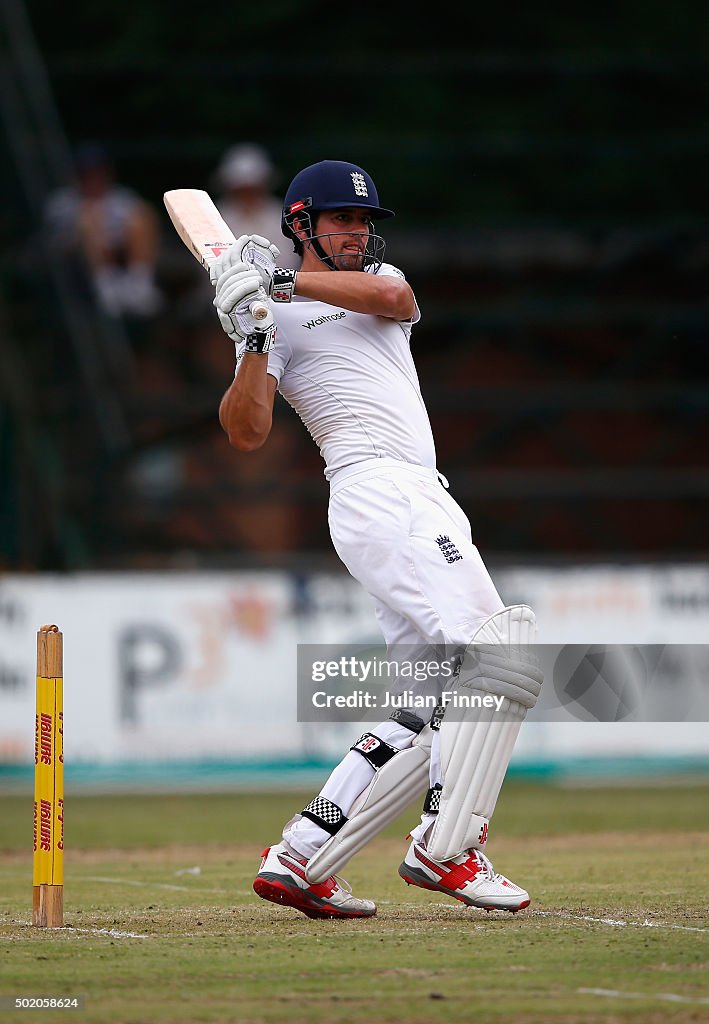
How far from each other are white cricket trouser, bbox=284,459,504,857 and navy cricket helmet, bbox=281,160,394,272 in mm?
764

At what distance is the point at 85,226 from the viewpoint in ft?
47.4

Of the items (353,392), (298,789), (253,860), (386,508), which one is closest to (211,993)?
(386,508)

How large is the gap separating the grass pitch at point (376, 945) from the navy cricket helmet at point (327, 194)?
2.08 meters

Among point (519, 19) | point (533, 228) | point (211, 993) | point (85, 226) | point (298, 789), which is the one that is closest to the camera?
point (211, 993)

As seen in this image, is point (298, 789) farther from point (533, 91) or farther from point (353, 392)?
point (533, 91)

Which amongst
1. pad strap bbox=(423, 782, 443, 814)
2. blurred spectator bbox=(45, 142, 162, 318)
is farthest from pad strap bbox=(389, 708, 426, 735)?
blurred spectator bbox=(45, 142, 162, 318)

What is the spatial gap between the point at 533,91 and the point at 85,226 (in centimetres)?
475

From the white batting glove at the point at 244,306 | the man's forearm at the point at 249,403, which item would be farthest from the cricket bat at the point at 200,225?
the man's forearm at the point at 249,403

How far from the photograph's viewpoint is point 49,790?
4852mm

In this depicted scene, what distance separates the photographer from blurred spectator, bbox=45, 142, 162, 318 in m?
14.2

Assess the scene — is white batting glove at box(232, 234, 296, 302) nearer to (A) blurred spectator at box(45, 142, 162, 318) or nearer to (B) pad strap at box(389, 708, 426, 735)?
(B) pad strap at box(389, 708, 426, 735)

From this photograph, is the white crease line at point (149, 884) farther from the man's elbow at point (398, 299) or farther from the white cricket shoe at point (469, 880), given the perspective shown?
the man's elbow at point (398, 299)

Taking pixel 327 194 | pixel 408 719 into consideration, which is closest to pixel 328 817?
pixel 408 719

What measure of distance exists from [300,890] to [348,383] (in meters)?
1.53
